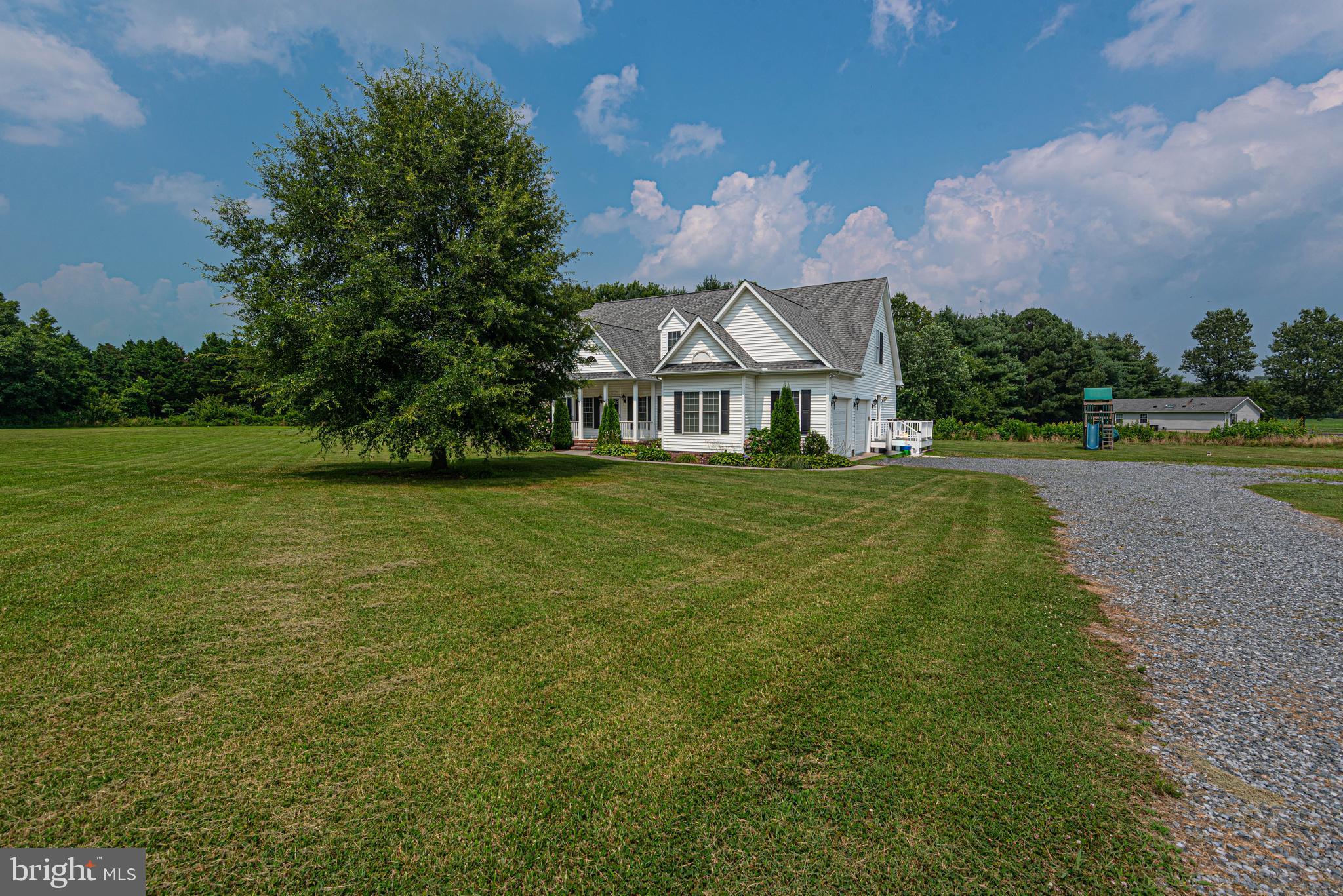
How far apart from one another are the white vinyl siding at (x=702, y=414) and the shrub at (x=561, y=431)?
15.3 ft

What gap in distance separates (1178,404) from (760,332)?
59.0m

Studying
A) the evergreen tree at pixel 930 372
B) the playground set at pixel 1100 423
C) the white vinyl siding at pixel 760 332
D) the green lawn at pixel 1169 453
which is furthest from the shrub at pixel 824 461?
the evergreen tree at pixel 930 372

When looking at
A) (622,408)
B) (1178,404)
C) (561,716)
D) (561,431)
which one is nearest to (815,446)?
(622,408)

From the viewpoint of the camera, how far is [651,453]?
71.7ft

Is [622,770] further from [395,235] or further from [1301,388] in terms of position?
[1301,388]

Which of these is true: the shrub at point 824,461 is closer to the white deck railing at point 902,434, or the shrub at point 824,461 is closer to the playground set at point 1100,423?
the white deck railing at point 902,434

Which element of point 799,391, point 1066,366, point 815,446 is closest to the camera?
point 815,446

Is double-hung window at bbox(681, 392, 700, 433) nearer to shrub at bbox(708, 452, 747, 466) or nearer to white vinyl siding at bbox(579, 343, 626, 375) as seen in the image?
shrub at bbox(708, 452, 747, 466)

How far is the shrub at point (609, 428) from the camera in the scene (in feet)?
78.3

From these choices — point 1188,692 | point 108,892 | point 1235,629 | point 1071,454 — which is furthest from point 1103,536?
point 1071,454

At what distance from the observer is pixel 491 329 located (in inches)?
533

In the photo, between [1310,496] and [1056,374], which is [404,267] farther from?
[1056,374]

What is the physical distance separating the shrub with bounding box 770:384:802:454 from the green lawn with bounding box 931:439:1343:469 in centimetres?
928

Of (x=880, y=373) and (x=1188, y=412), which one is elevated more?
(x=880, y=373)
